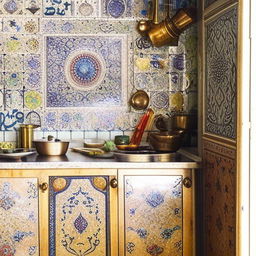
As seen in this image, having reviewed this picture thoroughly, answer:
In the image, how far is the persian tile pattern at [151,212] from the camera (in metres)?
3.17

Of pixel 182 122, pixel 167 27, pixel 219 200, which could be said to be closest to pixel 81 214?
pixel 219 200

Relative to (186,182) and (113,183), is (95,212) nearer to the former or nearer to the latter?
(113,183)

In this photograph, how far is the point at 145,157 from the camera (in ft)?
10.5

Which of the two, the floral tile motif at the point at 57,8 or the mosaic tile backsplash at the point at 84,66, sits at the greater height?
the floral tile motif at the point at 57,8

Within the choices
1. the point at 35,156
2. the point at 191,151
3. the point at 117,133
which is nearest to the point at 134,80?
the point at 117,133

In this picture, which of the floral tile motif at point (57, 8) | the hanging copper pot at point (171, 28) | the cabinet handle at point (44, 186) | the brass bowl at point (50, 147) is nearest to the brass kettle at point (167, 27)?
the hanging copper pot at point (171, 28)

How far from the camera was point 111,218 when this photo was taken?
10.4 feet

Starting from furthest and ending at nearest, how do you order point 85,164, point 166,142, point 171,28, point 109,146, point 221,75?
1. point 171,28
2. point 109,146
3. point 166,142
4. point 85,164
5. point 221,75

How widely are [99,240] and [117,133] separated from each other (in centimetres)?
93

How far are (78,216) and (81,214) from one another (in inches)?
0.8

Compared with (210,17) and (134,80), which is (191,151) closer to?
(134,80)

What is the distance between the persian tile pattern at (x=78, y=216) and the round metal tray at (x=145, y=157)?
0.57 feet

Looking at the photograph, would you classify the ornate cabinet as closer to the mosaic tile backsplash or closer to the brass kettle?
the mosaic tile backsplash

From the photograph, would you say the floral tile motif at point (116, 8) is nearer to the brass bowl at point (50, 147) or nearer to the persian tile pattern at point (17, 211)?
the brass bowl at point (50, 147)
